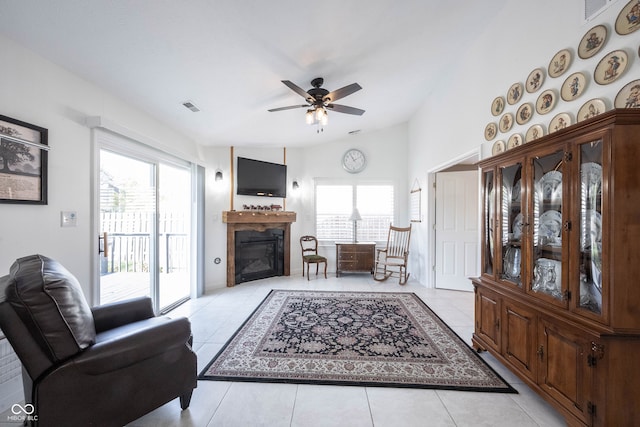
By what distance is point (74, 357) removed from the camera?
125cm

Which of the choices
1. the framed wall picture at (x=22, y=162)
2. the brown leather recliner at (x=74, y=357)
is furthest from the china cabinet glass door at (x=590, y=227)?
the framed wall picture at (x=22, y=162)

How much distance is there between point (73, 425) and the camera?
124 centimetres

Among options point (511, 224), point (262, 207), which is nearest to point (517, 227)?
point (511, 224)

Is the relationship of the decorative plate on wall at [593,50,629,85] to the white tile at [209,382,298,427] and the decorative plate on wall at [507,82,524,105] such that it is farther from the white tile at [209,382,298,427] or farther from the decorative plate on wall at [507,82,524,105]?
the white tile at [209,382,298,427]

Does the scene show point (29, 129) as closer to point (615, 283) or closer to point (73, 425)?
point (73, 425)

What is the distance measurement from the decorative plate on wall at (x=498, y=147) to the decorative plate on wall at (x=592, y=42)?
0.89 m

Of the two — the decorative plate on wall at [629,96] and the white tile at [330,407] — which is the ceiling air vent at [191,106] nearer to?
the white tile at [330,407]

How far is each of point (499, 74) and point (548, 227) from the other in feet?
6.01

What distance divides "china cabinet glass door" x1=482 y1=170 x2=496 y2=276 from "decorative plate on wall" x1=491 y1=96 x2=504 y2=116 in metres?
0.84

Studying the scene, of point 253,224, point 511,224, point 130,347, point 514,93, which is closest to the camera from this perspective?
point 130,347

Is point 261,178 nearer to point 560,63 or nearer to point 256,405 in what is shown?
point 256,405

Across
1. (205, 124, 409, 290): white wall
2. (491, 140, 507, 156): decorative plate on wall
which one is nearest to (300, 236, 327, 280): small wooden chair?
(205, 124, 409, 290): white wall

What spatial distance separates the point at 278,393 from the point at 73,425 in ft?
3.60

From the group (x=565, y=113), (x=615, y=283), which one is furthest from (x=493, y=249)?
(x=565, y=113)
